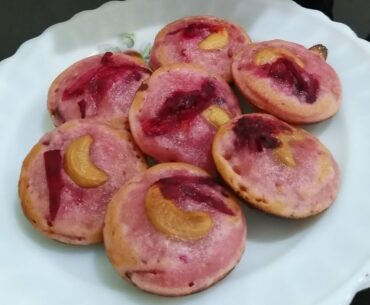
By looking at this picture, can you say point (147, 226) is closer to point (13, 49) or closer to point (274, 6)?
point (274, 6)

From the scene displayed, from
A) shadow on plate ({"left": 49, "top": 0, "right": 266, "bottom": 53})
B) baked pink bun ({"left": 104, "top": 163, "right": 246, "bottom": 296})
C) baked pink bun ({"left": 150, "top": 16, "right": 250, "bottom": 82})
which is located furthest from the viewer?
shadow on plate ({"left": 49, "top": 0, "right": 266, "bottom": 53})

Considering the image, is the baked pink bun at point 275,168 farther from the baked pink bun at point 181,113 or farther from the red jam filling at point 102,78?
the red jam filling at point 102,78

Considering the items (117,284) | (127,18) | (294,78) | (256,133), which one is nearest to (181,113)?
(256,133)

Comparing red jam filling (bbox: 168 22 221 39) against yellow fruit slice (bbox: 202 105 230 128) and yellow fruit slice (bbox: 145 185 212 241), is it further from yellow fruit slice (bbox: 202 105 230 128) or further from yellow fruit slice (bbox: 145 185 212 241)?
yellow fruit slice (bbox: 145 185 212 241)

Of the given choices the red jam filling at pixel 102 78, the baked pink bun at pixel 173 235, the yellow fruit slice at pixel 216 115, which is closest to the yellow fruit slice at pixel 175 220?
the baked pink bun at pixel 173 235

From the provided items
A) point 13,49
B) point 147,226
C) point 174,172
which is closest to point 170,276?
point 147,226

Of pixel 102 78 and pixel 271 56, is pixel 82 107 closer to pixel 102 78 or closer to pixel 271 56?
pixel 102 78

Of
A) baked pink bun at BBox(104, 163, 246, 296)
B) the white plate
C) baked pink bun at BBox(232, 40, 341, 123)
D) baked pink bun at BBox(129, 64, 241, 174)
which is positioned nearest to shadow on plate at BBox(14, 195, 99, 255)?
the white plate
